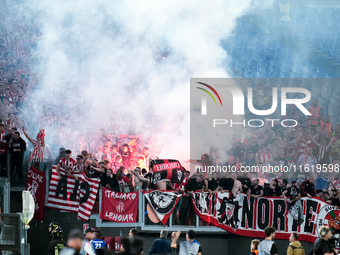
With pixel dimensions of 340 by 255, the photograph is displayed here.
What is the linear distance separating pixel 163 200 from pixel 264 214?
2827 millimetres

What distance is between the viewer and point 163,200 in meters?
20.4

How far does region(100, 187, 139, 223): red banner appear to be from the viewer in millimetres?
20531

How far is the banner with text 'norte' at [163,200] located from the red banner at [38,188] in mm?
3023

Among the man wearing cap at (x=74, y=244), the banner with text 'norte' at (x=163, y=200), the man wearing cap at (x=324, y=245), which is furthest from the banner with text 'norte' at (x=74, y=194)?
the man wearing cap at (x=74, y=244)

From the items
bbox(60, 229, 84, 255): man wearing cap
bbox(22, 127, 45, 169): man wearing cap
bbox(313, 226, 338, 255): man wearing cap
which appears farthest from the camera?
→ bbox(22, 127, 45, 169): man wearing cap

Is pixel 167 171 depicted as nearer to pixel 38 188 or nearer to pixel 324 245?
pixel 38 188

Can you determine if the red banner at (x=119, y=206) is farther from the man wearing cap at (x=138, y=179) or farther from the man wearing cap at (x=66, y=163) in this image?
the man wearing cap at (x=66, y=163)

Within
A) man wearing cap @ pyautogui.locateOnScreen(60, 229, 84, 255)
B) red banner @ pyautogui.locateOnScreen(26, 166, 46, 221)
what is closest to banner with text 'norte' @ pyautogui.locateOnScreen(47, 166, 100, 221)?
red banner @ pyautogui.locateOnScreen(26, 166, 46, 221)

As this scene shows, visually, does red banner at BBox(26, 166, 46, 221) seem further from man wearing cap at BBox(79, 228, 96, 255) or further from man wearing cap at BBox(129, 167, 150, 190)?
man wearing cap at BBox(79, 228, 96, 255)

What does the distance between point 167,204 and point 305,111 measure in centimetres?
735

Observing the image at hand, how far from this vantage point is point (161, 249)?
12859 mm

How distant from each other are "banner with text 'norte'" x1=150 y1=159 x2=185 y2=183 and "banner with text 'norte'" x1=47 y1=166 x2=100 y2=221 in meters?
1.64

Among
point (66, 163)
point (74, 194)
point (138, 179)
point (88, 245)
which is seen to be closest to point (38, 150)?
point (66, 163)

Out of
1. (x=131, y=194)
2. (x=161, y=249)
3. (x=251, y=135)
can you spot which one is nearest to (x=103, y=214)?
(x=131, y=194)
